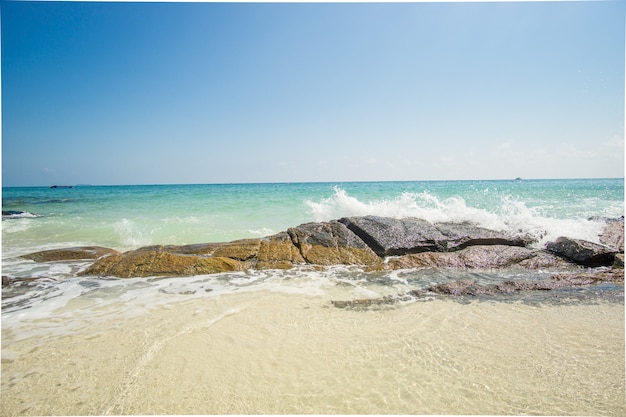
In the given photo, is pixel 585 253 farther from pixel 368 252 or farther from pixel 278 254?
pixel 278 254

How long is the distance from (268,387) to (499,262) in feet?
18.1

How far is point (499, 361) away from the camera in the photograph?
104 inches

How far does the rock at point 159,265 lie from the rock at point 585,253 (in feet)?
22.0

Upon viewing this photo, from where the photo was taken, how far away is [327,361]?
106 inches

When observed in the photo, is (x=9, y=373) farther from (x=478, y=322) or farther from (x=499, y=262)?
(x=499, y=262)

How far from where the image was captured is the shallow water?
2234mm

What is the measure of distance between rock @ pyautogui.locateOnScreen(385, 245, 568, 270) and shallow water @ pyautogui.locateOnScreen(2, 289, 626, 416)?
80.4 inches

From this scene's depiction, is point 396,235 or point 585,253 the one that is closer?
point 585,253

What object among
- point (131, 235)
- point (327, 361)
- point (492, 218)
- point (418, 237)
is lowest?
point (327, 361)

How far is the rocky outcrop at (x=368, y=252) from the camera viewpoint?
5.92 m

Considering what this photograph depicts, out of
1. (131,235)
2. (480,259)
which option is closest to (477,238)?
(480,259)

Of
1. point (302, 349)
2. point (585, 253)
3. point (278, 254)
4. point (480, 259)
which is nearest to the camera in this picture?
point (302, 349)

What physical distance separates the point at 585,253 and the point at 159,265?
841 centimetres

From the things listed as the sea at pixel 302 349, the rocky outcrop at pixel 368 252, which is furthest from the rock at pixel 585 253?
the sea at pixel 302 349
